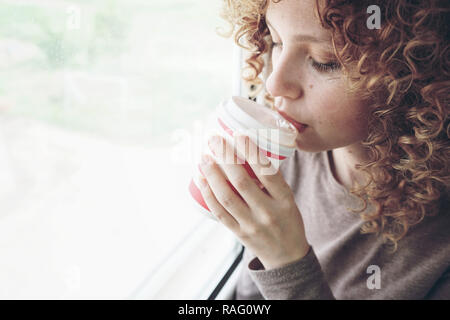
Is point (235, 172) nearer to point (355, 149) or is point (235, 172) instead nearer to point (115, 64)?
point (355, 149)

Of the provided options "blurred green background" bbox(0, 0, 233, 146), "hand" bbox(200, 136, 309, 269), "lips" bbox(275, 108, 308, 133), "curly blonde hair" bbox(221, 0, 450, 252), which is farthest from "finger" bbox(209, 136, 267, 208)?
"blurred green background" bbox(0, 0, 233, 146)

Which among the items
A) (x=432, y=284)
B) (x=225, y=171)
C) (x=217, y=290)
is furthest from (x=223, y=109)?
(x=217, y=290)

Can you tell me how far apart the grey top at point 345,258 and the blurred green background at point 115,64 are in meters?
0.45

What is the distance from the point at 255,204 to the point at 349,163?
0.36 metres

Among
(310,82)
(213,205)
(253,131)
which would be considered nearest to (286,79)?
(310,82)

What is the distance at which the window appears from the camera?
668 mm

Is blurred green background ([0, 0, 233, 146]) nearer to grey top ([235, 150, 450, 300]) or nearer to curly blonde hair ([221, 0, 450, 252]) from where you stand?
curly blonde hair ([221, 0, 450, 252])

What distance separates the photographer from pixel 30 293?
2.58ft

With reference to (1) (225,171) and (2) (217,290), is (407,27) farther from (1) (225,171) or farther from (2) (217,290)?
(2) (217,290)

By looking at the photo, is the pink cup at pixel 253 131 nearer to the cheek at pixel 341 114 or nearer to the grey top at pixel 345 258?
the cheek at pixel 341 114

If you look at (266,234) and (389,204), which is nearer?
(266,234)

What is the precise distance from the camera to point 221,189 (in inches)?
23.1

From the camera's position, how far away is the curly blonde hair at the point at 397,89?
→ 1.77ft

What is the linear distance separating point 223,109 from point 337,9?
0.23 meters
